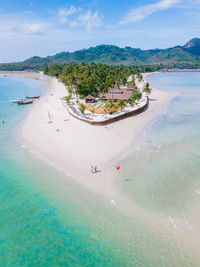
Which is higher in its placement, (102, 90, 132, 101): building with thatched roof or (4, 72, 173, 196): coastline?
(102, 90, 132, 101): building with thatched roof

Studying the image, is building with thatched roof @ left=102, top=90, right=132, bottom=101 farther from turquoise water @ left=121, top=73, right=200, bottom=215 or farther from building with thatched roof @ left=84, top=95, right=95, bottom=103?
turquoise water @ left=121, top=73, right=200, bottom=215

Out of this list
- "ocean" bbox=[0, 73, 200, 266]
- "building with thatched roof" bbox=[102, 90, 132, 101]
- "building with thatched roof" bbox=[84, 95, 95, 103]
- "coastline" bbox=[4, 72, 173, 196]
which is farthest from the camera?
"building with thatched roof" bbox=[84, 95, 95, 103]

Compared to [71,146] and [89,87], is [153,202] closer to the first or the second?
[71,146]

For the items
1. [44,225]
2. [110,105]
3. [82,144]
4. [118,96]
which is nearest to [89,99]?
[118,96]

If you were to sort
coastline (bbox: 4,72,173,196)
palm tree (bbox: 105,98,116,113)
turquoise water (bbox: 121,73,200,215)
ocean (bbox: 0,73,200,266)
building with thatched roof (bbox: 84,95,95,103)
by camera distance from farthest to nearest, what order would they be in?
1. building with thatched roof (bbox: 84,95,95,103)
2. palm tree (bbox: 105,98,116,113)
3. coastline (bbox: 4,72,173,196)
4. turquoise water (bbox: 121,73,200,215)
5. ocean (bbox: 0,73,200,266)

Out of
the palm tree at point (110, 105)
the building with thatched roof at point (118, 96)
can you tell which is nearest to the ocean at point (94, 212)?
the palm tree at point (110, 105)

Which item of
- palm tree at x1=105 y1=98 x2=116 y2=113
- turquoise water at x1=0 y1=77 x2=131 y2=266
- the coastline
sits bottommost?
turquoise water at x1=0 y1=77 x2=131 y2=266

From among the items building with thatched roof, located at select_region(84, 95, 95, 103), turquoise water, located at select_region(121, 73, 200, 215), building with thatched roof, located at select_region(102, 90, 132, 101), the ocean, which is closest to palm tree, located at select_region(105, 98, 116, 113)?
building with thatched roof, located at select_region(102, 90, 132, 101)

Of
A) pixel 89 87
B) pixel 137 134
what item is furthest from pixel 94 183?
pixel 89 87
